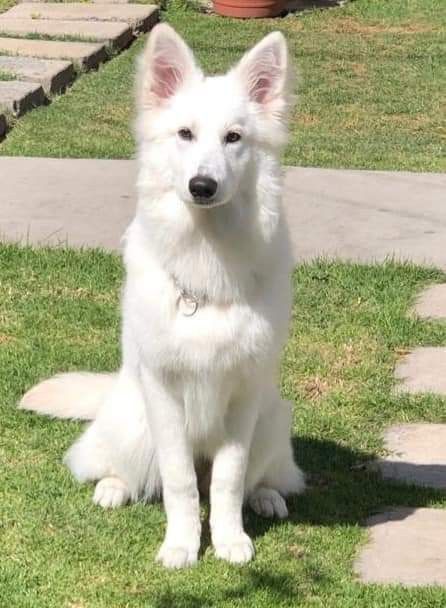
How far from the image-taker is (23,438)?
5164 mm

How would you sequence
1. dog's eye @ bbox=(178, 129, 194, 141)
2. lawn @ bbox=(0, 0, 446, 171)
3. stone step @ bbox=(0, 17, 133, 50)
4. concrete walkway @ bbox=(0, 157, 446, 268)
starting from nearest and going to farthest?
dog's eye @ bbox=(178, 129, 194, 141) → concrete walkway @ bbox=(0, 157, 446, 268) → lawn @ bbox=(0, 0, 446, 171) → stone step @ bbox=(0, 17, 133, 50)

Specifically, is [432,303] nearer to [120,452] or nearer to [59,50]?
[120,452]

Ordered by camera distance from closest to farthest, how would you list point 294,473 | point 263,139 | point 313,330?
point 263,139
point 294,473
point 313,330

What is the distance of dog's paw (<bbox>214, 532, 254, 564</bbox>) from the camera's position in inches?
169

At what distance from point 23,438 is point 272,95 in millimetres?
1841

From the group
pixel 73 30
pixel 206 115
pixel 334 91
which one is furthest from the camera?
pixel 73 30

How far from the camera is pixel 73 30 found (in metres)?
12.1

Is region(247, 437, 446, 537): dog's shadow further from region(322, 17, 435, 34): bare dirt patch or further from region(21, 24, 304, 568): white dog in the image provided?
region(322, 17, 435, 34): bare dirt patch

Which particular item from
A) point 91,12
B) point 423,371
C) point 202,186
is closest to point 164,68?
point 202,186

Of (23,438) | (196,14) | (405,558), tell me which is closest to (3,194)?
(23,438)

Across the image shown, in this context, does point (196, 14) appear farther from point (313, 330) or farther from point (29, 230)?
point (313, 330)

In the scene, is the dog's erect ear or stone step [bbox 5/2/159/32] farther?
stone step [bbox 5/2/159/32]

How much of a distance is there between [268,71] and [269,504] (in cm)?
157

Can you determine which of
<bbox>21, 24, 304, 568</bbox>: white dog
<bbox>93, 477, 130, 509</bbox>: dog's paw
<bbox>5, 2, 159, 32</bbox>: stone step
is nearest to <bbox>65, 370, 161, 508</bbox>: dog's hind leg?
<bbox>93, 477, 130, 509</bbox>: dog's paw
